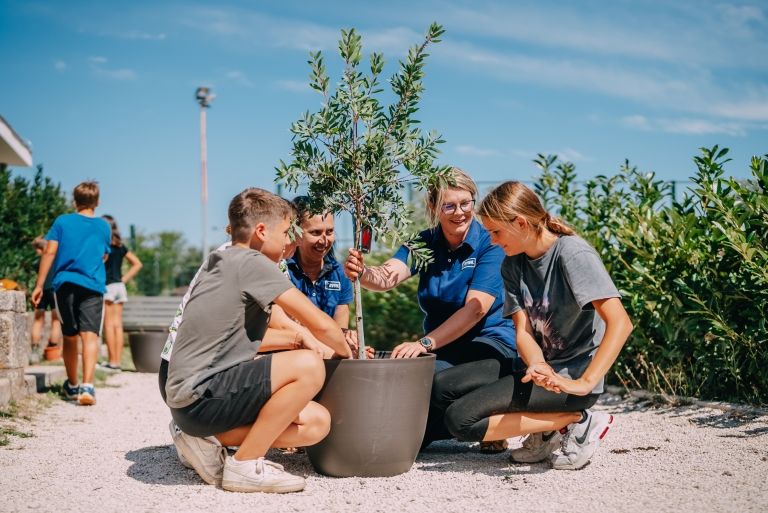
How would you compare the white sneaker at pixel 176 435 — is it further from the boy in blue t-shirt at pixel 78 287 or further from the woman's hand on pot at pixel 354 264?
the boy in blue t-shirt at pixel 78 287

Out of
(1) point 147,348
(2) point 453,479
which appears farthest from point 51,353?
(2) point 453,479

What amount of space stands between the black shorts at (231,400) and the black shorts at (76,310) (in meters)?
3.28

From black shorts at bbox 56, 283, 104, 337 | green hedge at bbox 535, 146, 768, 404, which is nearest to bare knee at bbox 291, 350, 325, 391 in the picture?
green hedge at bbox 535, 146, 768, 404

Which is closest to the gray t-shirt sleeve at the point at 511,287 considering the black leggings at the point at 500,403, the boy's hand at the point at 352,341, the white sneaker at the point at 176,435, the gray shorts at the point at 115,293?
the black leggings at the point at 500,403

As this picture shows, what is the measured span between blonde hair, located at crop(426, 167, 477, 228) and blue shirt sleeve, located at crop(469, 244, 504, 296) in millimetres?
317

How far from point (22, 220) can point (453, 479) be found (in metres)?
8.49

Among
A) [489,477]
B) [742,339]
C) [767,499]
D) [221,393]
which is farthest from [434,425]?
[742,339]

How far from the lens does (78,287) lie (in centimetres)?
620

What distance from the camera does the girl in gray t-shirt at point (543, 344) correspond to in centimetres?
359

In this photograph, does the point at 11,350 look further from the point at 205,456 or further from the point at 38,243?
the point at 38,243

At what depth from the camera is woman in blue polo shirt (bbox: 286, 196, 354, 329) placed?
4.17 meters

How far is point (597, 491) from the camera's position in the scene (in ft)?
10.7

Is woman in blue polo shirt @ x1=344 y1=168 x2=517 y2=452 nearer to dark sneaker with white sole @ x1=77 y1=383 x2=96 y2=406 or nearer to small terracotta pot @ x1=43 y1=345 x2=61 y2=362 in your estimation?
dark sneaker with white sole @ x1=77 y1=383 x2=96 y2=406

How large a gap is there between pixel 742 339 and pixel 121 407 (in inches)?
181
